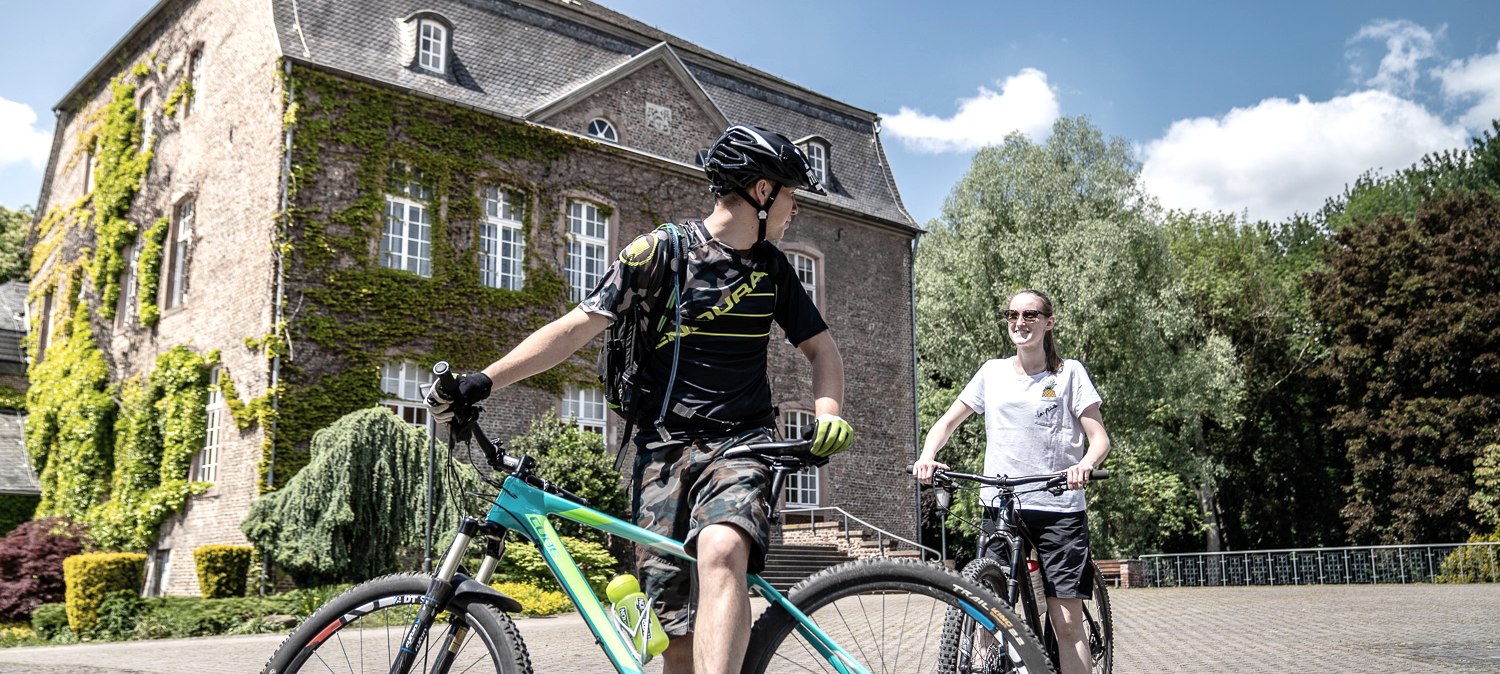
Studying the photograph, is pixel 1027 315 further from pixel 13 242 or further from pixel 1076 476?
pixel 13 242

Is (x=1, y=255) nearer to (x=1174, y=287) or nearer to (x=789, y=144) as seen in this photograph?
(x=1174, y=287)

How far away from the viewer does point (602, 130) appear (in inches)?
898

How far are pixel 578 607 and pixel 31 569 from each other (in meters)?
17.9

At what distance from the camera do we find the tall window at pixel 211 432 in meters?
19.1

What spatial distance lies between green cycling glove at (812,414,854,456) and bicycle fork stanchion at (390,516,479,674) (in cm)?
94

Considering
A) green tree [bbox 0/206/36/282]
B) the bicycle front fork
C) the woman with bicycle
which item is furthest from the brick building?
the bicycle front fork

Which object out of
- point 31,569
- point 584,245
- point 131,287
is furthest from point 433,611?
point 131,287

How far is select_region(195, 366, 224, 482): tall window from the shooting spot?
752 inches

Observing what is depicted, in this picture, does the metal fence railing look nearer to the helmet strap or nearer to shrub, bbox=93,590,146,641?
shrub, bbox=93,590,146,641

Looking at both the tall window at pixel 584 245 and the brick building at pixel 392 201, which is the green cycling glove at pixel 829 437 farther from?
the tall window at pixel 584 245

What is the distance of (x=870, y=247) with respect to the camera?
2742 cm

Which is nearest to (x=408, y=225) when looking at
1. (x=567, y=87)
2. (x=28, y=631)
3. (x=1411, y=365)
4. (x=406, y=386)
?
(x=406, y=386)

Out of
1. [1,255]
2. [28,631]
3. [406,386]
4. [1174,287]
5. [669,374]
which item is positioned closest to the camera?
[669,374]

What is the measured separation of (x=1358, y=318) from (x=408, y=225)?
25.6 m
